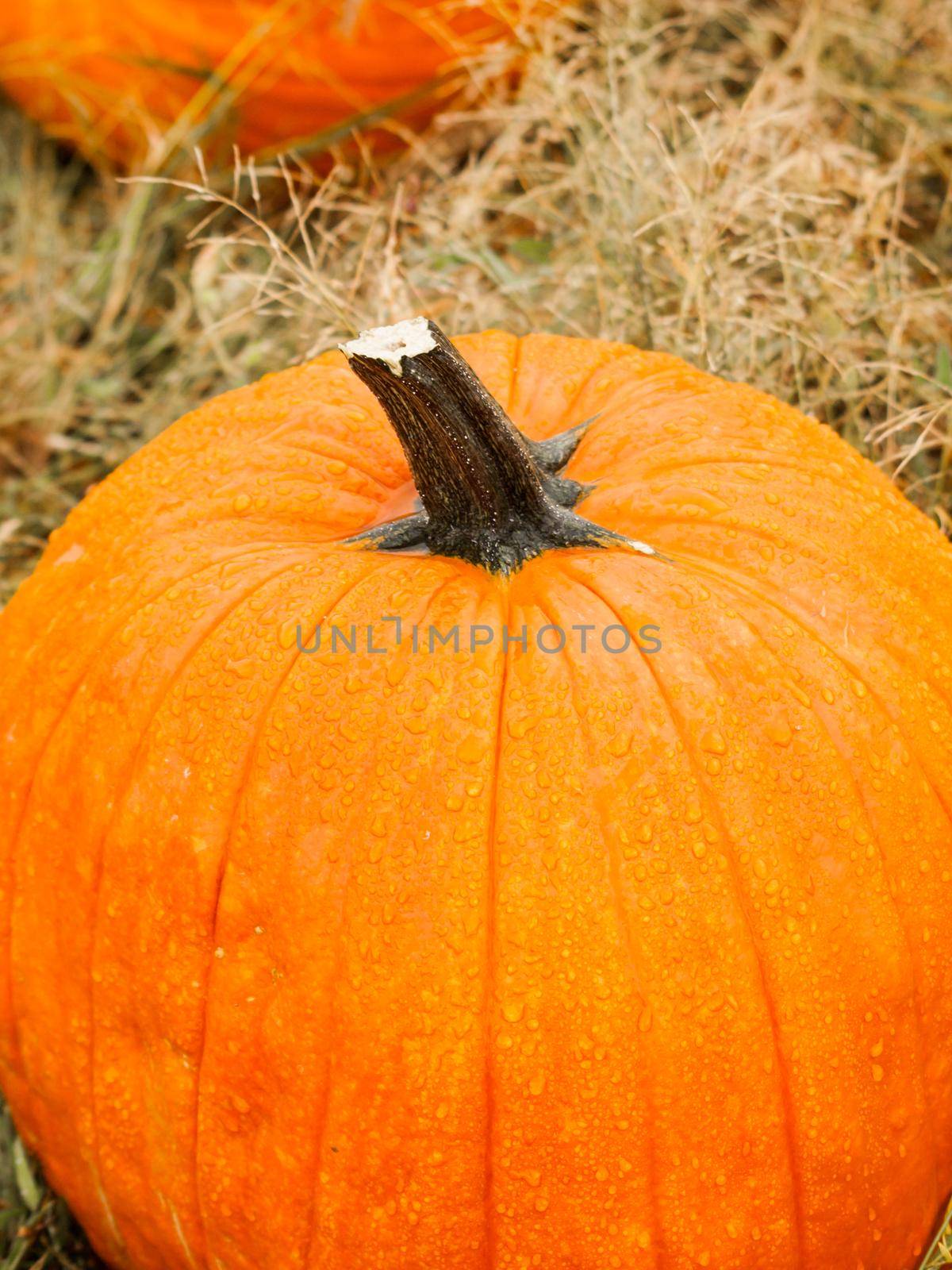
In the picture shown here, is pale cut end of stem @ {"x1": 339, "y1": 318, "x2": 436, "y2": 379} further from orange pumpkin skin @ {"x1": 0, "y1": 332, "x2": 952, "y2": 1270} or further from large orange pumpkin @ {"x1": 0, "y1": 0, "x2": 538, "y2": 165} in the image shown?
large orange pumpkin @ {"x1": 0, "y1": 0, "x2": 538, "y2": 165}

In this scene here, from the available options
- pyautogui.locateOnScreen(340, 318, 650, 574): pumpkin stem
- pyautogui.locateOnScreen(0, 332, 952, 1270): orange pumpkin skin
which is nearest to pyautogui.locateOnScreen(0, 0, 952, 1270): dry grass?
pyautogui.locateOnScreen(0, 332, 952, 1270): orange pumpkin skin

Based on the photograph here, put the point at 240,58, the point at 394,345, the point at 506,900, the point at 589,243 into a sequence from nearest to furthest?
the point at 506,900
the point at 394,345
the point at 589,243
the point at 240,58

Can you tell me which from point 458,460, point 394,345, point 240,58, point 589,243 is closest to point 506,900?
point 458,460

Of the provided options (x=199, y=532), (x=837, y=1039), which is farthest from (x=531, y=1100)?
(x=199, y=532)

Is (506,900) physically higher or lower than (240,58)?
lower

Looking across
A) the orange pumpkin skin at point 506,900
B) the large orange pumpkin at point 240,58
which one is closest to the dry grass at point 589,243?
the large orange pumpkin at point 240,58

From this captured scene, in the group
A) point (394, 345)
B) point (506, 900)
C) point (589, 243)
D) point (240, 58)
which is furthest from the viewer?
point (240, 58)

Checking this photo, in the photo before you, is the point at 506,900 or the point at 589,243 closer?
the point at 506,900

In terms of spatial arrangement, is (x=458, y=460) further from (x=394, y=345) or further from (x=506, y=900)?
(x=506, y=900)
